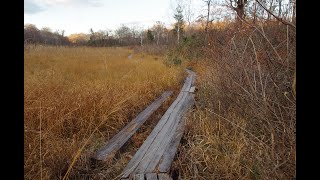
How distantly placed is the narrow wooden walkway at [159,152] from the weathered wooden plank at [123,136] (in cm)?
29

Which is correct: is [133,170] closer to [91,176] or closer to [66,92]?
[91,176]

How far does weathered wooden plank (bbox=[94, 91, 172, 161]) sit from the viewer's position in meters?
2.72

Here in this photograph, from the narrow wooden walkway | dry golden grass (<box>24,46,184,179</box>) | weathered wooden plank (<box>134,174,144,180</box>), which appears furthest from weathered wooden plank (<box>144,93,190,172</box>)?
dry golden grass (<box>24,46,184,179</box>)

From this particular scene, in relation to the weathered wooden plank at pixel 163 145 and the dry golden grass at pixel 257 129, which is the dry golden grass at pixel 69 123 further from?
the dry golden grass at pixel 257 129

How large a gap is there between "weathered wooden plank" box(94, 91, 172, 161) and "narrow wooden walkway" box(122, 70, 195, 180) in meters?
0.29

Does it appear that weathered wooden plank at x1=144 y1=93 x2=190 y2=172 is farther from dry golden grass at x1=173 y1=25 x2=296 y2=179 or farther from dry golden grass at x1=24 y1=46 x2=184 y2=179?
dry golden grass at x1=24 y1=46 x2=184 y2=179

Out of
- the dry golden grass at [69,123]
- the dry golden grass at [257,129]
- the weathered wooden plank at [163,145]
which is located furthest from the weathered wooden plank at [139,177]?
the dry golden grass at [257,129]

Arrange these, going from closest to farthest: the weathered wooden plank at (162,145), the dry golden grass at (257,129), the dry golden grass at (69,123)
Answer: the dry golden grass at (257,129) < the dry golden grass at (69,123) < the weathered wooden plank at (162,145)

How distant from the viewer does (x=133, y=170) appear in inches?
91.3

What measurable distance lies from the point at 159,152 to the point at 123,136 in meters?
0.72

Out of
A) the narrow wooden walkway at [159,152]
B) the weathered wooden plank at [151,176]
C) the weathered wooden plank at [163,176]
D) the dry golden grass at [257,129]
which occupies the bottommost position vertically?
the weathered wooden plank at [163,176]

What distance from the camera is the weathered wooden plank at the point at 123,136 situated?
8.93 feet

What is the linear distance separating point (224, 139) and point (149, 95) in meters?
2.92
